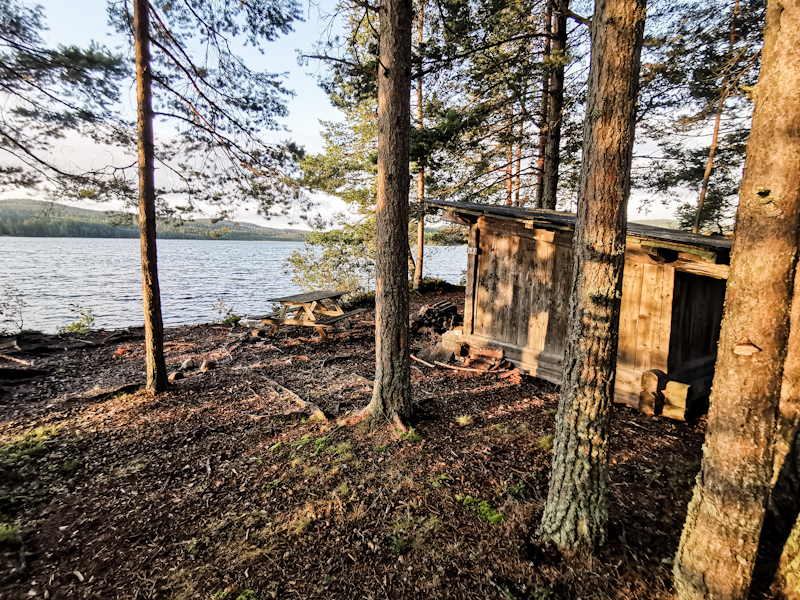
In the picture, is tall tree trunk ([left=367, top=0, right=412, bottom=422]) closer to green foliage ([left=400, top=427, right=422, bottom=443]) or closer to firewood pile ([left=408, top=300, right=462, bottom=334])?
green foliage ([left=400, top=427, right=422, bottom=443])

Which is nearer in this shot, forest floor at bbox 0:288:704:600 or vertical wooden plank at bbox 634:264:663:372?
forest floor at bbox 0:288:704:600

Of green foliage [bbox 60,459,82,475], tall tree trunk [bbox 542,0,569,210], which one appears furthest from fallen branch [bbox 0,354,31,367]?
tall tree trunk [bbox 542,0,569,210]

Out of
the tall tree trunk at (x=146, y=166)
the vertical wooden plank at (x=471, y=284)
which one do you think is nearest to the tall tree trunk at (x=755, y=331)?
the vertical wooden plank at (x=471, y=284)

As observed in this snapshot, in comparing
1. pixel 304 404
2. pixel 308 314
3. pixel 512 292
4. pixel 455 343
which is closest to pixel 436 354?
pixel 455 343

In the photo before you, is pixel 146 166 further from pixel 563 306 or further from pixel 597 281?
pixel 563 306

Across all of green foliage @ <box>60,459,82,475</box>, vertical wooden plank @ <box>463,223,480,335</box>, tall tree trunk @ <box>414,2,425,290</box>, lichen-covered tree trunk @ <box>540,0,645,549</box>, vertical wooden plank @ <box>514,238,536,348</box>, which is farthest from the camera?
tall tree trunk @ <box>414,2,425,290</box>

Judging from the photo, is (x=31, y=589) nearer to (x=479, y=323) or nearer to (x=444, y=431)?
(x=444, y=431)

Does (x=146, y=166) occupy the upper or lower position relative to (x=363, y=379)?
upper

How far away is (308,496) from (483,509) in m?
1.74

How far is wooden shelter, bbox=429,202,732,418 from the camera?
5.58m

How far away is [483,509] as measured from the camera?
3.42 meters

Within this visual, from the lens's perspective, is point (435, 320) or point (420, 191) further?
point (420, 191)

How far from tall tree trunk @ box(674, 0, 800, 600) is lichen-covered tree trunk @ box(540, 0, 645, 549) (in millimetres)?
643

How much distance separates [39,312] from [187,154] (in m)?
13.5
